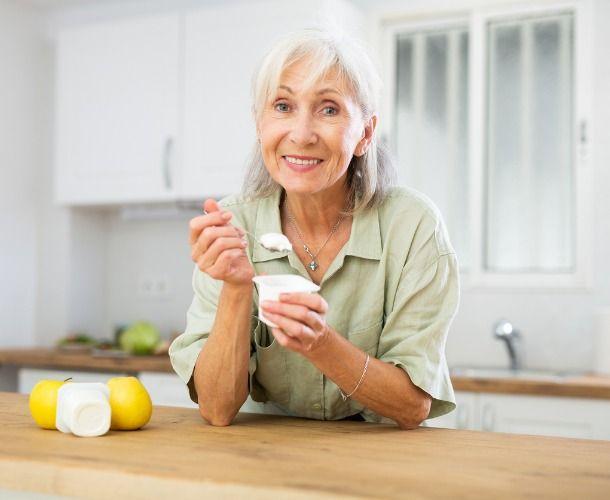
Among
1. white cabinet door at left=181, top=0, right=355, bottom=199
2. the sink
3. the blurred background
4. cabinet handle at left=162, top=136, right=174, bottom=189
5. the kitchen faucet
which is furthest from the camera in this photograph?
cabinet handle at left=162, top=136, right=174, bottom=189

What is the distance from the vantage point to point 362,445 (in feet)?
4.52

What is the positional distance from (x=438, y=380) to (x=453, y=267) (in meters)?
0.22

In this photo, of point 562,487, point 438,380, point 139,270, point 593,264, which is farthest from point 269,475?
point 139,270

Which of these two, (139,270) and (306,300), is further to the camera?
(139,270)

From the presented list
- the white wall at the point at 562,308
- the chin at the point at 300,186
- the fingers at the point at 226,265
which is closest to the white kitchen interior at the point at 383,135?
the white wall at the point at 562,308

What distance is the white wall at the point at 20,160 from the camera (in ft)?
13.5

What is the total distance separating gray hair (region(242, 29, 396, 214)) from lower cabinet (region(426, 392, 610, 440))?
1185 mm

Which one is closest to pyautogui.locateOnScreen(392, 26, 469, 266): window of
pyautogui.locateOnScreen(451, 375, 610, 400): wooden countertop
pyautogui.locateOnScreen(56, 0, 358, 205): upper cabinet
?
pyautogui.locateOnScreen(56, 0, 358, 205): upper cabinet

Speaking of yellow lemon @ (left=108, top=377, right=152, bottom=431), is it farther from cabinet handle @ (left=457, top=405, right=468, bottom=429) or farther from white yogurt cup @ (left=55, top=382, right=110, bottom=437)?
cabinet handle @ (left=457, top=405, right=468, bottom=429)

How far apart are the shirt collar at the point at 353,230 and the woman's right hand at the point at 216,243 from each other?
25cm

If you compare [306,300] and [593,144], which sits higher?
[593,144]

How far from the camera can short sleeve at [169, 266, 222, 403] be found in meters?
1.68

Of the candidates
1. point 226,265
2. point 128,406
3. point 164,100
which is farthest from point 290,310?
point 164,100

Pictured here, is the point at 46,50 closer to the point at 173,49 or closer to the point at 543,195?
the point at 173,49
